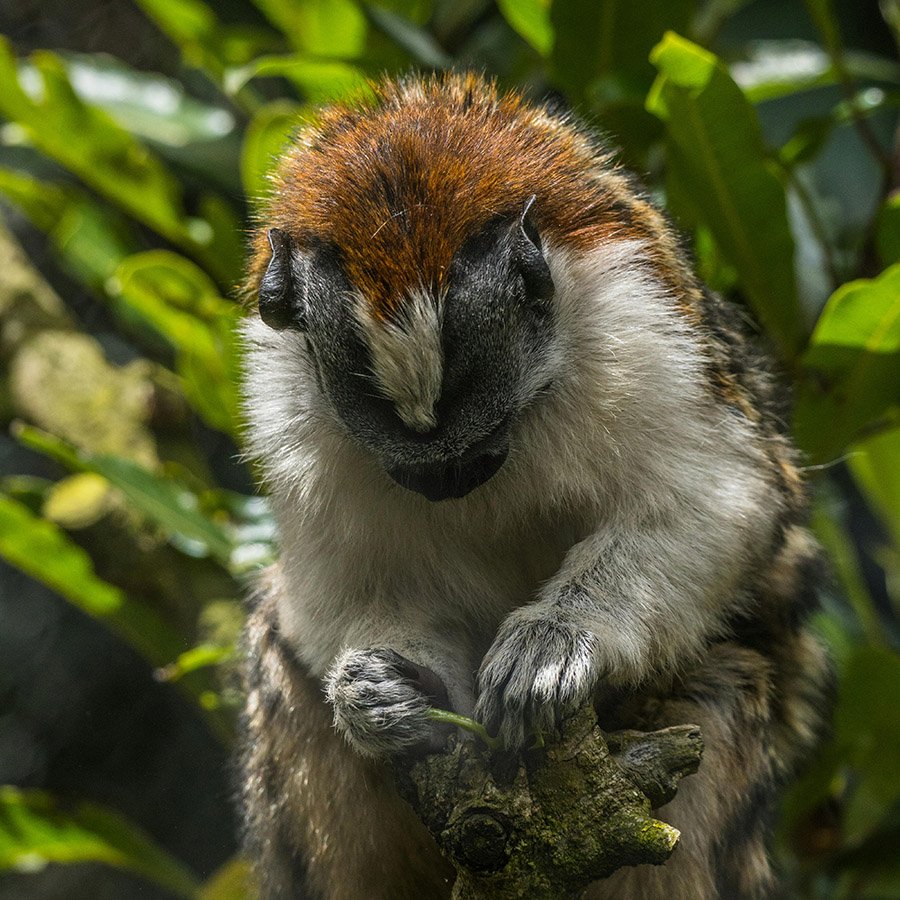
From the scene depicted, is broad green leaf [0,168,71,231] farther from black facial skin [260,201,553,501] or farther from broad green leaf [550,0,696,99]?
black facial skin [260,201,553,501]

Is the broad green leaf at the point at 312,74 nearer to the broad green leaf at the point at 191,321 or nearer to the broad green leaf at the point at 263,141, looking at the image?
the broad green leaf at the point at 263,141

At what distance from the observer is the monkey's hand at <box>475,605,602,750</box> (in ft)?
7.43

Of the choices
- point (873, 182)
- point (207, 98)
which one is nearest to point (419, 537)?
point (873, 182)

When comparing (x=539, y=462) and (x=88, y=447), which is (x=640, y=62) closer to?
(x=539, y=462)

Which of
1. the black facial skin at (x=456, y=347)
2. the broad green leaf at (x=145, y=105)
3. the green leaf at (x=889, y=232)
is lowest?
the black facial skin at (x=456, y=347)

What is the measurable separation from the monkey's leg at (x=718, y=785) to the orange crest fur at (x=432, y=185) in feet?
3.05

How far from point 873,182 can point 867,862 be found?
2.52m

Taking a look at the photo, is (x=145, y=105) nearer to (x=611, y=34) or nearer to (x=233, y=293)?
(x=233, y=293)

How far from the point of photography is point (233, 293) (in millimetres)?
3285

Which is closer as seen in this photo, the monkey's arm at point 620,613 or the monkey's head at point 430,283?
the monkey's head at point 430,283

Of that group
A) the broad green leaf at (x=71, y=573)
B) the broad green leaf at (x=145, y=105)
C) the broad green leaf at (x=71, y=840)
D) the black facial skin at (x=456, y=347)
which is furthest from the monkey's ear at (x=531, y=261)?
the broad green leaf at (x=71, y=840)

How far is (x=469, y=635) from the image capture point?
2844mm

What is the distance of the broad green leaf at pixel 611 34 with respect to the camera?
3.74 m

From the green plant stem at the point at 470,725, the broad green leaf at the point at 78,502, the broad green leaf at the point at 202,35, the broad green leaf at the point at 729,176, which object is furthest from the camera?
the broad green leaf at the point at 202,35
